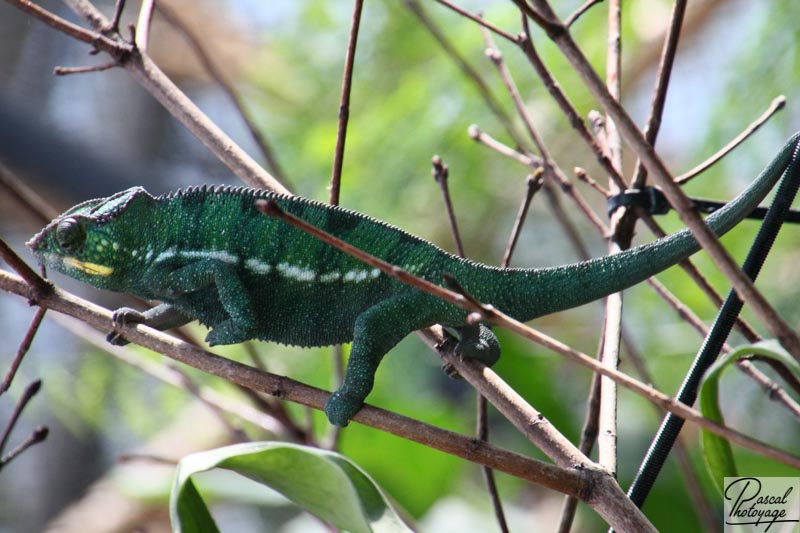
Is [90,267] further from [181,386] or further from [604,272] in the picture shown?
[604,272]

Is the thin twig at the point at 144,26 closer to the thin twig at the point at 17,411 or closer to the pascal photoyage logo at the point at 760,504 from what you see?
the thin twig at the point at 17,411

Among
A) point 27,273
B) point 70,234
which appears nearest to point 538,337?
point 27,273

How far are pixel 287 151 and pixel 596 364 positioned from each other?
2.73 m

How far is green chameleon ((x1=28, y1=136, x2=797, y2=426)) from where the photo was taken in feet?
3.16

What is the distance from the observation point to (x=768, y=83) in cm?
226

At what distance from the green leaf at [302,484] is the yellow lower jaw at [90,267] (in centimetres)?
39

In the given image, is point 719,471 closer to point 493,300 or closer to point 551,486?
point 551,486

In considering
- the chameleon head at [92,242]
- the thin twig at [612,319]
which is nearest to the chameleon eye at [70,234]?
the chameleon head at [92,242]

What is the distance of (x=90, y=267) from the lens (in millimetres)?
1088

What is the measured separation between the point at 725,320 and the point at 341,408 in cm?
40

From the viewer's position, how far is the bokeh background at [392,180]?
226 cm

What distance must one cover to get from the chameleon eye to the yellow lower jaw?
0.6 inches

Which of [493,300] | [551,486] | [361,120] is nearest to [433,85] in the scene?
[361,120]

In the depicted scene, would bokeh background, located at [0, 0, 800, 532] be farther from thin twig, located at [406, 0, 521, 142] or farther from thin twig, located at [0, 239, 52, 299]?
thin twig, located at [0, 239, 52, 299]
